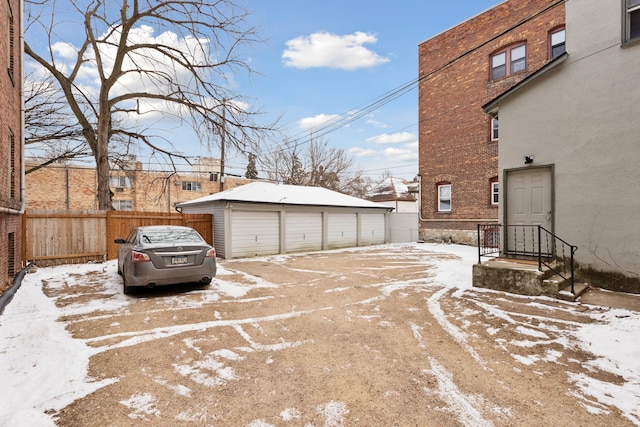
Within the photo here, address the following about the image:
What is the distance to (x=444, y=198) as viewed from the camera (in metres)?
17.9

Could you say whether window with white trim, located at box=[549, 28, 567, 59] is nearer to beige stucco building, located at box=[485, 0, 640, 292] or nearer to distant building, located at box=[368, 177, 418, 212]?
beige stucco building, located at box=[485, 0, 640, 292]

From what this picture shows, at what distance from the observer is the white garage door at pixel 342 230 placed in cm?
1675

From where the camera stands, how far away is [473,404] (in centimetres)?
275

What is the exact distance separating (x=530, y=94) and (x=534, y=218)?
2.99 m

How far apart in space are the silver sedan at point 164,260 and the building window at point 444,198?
14.5m

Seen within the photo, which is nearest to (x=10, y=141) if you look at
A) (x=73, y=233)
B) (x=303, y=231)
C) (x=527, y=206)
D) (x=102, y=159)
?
(x=73, y=233)

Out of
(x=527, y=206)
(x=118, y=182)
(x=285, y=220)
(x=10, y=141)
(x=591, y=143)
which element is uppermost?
(x=118, y=182)

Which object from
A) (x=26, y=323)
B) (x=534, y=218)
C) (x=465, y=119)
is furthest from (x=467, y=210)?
(x=26, y=323)

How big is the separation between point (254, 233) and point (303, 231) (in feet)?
9.03

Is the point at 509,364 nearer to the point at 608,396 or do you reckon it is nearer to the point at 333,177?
the point at 608,396

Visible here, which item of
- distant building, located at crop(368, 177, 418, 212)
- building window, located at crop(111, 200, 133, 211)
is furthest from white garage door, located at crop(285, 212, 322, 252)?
building window, located at crop(111, 200, 133, 211)

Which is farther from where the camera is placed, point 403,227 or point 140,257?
point 403,227

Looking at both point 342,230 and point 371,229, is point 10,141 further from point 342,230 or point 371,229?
point 371,229

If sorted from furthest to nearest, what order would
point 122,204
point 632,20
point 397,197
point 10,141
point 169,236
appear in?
point 397,197, point 122,204, point 10,141, point 169,236, point 632,20
